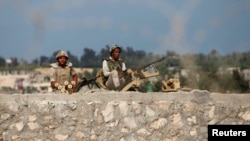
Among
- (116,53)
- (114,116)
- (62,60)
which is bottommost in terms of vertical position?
(114,116)

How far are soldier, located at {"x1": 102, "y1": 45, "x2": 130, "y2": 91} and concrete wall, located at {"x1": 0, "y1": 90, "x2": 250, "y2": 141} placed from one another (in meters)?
1.64

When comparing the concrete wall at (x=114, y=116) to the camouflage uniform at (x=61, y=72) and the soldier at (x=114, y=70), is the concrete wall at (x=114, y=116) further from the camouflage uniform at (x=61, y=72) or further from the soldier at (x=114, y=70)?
the camouflage uniform at (x=61, y=72)

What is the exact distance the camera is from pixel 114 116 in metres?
9.07

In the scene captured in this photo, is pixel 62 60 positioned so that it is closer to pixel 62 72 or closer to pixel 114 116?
pixel 62 72

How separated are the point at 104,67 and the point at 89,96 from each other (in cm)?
202

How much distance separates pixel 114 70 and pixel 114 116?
206cm

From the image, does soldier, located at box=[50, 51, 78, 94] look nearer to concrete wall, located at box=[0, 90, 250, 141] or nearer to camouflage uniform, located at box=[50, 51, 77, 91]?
camouflage uniform, located at box=[50, 51, 77, 91]

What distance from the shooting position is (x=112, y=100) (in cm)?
915

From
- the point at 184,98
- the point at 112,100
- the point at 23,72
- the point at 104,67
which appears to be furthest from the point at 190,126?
the point at 23,72

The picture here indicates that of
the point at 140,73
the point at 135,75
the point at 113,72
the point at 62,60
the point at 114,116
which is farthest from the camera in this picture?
the point at 140,73

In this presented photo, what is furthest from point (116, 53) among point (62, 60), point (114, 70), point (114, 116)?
point (114, 116)

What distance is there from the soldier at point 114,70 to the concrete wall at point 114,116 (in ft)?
5.39

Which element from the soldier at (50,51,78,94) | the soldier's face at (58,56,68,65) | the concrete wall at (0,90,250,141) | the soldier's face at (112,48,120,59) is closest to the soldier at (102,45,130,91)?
the soldier's face at (112,48,120,59)

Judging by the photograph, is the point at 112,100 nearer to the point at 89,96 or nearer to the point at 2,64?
the point at 89,96
